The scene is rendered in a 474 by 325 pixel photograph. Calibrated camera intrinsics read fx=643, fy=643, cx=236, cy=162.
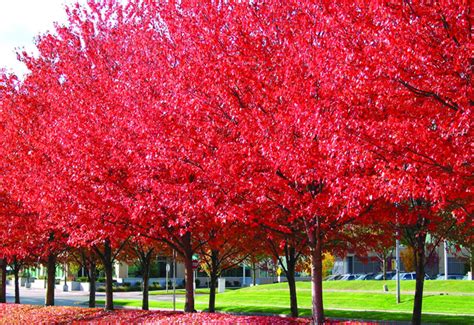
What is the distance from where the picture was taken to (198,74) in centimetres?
1417

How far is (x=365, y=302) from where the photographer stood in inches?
1374

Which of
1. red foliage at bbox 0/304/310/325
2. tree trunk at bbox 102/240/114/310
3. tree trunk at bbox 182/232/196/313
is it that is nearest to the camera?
red foliage at bbox 0/304/310/325

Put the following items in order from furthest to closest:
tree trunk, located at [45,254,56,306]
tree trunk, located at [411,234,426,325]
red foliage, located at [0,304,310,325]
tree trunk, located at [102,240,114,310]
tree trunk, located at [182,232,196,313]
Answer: tree trunk, located at [45,254,56,306]
tree trunk, located at [102,240,114,310]
tree trunk, located at [411,234,426,325]
tree trunk, located at [182,232,196,313]
red foliage, located at [0,304,310,325]

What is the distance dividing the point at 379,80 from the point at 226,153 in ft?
14.3

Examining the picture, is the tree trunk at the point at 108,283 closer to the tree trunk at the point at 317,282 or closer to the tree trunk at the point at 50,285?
the tree trunk at the point at 50,285

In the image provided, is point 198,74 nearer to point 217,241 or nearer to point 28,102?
point 217,241

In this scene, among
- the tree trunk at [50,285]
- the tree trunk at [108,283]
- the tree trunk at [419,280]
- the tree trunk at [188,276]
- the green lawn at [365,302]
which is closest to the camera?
the tree trunk at [188,276]

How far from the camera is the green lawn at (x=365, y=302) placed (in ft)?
91.4

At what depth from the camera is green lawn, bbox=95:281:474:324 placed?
27.9 meters

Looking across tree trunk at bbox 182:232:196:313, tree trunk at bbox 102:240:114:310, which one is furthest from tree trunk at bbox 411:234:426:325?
tree trunk at bbox 102:240:114:310

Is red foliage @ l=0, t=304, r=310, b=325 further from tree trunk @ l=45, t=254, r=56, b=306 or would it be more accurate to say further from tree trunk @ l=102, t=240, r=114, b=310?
tree trunk @ l=45, t=254, r=56, b=306

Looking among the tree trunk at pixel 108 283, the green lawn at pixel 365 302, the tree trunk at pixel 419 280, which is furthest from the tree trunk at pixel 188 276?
the green lawn at pixel 365 302

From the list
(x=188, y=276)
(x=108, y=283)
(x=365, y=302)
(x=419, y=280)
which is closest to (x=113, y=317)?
(x=188, y=276)

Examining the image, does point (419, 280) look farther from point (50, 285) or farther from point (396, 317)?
point (50, 285)
